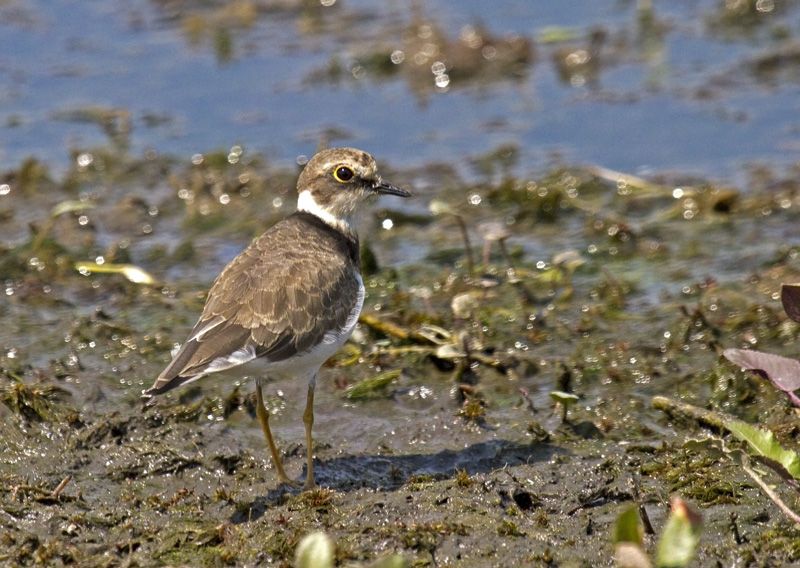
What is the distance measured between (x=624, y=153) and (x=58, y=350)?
17.8ft

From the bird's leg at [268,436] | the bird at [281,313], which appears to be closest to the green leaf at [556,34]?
the bird at [281,313]

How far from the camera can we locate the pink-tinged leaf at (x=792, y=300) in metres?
5.73

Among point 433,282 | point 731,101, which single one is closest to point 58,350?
point 433,282

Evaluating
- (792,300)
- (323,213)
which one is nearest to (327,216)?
(323,213)

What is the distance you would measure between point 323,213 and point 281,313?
1228 millimetres

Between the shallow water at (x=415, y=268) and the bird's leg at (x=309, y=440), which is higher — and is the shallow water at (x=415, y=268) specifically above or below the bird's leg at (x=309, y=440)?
below

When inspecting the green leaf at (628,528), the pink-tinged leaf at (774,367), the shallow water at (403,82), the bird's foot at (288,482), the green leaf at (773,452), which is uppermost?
the green leaf at (628,528)

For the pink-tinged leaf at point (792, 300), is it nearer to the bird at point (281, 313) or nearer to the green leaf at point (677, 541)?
the green leaf at point (677, 541)

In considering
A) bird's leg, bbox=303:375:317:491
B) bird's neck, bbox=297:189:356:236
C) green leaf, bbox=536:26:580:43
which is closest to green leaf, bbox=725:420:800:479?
bird's leg, bbox=303:375:317:491

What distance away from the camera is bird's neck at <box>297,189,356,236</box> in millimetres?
7852

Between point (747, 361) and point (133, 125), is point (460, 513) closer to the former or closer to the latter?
point (747, 361)

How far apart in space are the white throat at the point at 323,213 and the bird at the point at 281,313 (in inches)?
3.8

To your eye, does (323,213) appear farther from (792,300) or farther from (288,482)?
(792,300)

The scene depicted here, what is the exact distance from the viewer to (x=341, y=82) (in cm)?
1342
